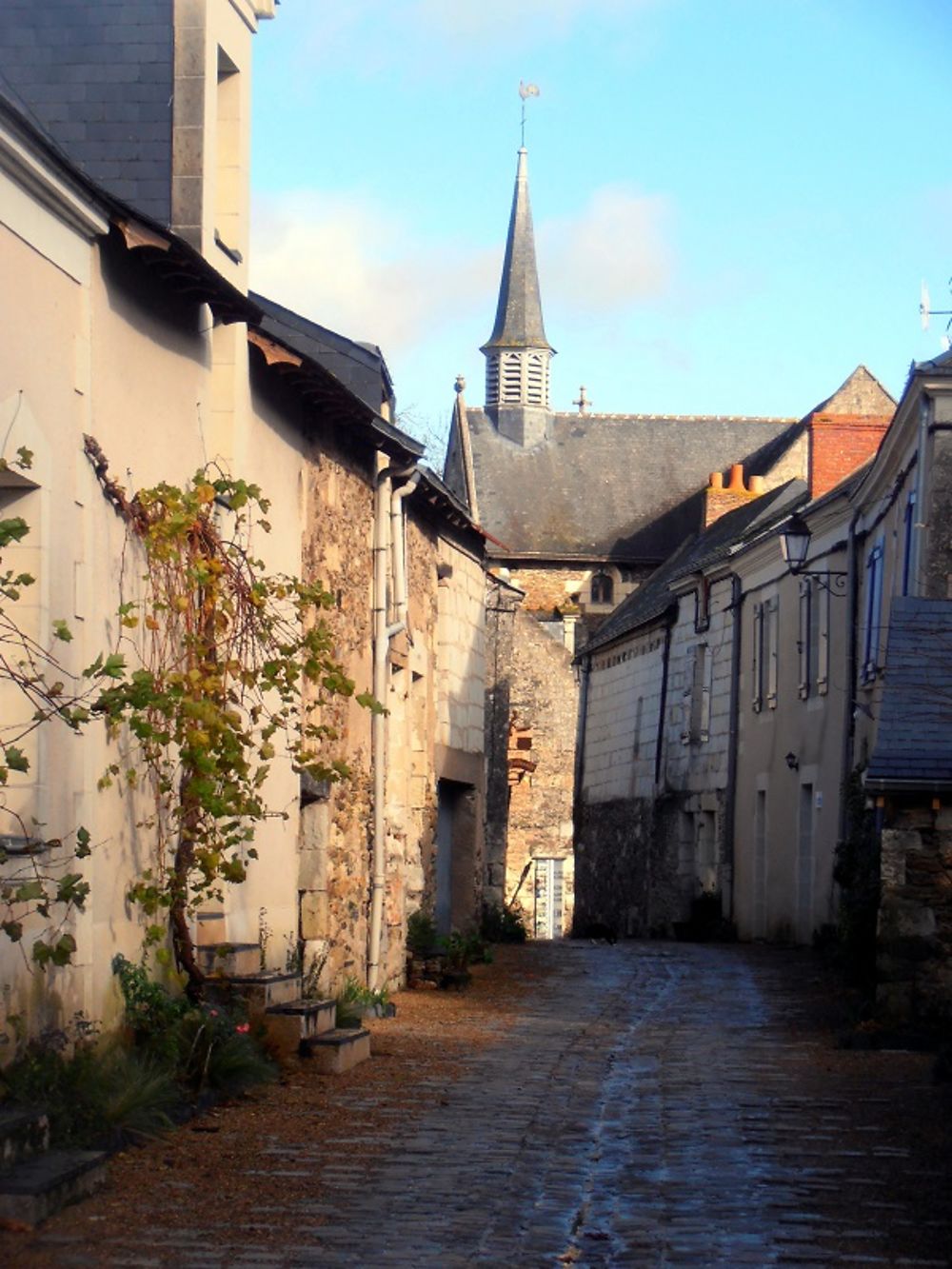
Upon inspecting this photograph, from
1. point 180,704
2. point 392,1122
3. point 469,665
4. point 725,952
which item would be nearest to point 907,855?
point 392,1122

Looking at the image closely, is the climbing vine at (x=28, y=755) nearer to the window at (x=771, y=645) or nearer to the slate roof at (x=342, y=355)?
the slate roof at (x=342, y=355)

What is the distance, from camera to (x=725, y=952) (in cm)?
2289

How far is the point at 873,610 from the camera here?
20484 millimetres

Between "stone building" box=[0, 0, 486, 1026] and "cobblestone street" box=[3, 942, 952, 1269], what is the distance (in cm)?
163

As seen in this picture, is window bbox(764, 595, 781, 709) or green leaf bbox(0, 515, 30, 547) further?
window bbox(764, 595, 781, 709)

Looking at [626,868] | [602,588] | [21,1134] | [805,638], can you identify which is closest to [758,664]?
[805,638]

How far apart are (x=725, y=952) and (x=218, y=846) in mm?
14275

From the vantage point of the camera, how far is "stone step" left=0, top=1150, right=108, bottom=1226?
21.0 feet

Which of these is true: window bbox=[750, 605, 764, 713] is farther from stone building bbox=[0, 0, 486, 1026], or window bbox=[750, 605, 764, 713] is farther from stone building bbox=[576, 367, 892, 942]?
stone building bbox=[0, 0, 486, 1026]

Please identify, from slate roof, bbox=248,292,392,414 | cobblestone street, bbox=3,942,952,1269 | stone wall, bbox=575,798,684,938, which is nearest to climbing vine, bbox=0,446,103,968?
cobblestone street, bbox=3,942,952,1269

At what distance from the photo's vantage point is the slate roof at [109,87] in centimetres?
1141

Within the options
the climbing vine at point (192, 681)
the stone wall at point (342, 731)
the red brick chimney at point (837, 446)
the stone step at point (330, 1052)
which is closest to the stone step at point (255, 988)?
the climbing vine at point (192, 681)

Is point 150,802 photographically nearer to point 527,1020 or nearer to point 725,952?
point 527,1020

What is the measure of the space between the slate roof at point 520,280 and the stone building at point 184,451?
141ft
